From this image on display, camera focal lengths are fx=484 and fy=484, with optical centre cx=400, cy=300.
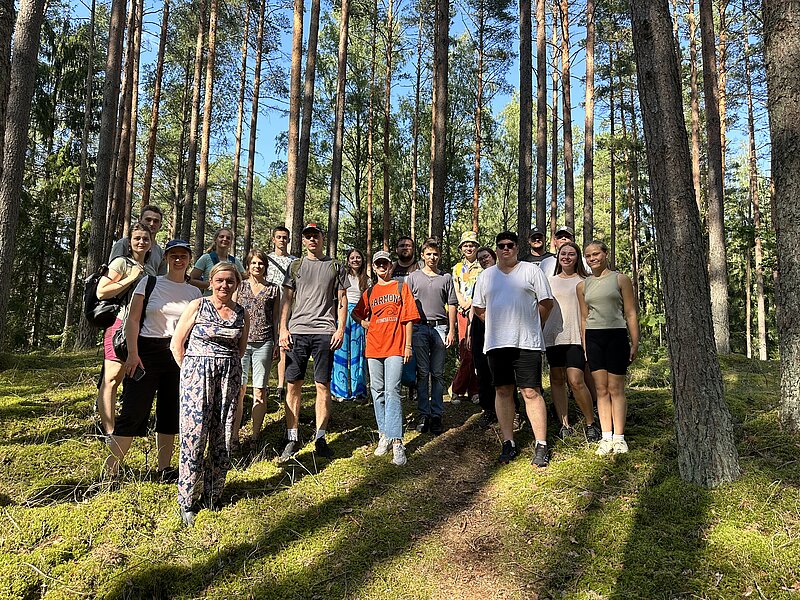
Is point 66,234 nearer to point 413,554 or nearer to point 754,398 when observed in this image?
point 413,554

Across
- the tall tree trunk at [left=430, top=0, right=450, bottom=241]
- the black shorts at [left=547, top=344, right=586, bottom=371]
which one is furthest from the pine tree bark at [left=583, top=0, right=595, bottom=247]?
the black shorts at [left=547, top=344, right=586, bottom=371]

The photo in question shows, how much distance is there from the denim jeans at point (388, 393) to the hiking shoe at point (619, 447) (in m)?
2.05

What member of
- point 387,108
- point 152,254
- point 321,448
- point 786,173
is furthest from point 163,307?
point 387,108

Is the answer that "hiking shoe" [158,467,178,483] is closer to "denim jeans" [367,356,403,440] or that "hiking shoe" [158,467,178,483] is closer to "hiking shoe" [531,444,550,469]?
"denim jeans" [367,356,403,440]

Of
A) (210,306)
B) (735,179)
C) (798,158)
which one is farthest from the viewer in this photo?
(735,179)

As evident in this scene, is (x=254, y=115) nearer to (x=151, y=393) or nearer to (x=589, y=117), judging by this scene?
(x=589, y=117)

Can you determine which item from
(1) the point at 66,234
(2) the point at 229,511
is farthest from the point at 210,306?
(1) the point at 66,234

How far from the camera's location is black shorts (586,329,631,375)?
15.0 feet

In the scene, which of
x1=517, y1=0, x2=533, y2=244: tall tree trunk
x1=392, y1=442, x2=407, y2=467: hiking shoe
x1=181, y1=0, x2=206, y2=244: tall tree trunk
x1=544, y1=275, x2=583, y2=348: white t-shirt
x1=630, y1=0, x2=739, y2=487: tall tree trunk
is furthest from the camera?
x1=181, y1=0, x2=206, y2=244: tall tree trunk

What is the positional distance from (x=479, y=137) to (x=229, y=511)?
73.3 feet

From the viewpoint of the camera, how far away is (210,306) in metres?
3.78

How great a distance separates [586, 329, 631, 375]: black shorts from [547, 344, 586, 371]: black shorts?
31 cm

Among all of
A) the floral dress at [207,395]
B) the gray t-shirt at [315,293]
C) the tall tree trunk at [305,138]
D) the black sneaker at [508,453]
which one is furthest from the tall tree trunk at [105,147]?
the black sneaker at [508,453]

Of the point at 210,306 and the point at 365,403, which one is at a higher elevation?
the point at 210,306
